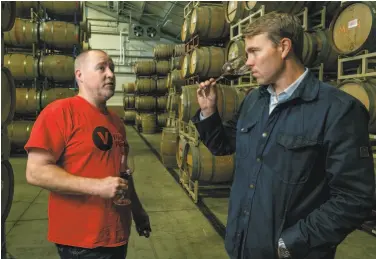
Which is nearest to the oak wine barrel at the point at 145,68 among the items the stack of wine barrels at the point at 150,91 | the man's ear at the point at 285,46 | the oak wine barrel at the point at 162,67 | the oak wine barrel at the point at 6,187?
the stack of wine barrels at the point at 150,91

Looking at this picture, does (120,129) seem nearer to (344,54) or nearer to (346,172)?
(346,172)

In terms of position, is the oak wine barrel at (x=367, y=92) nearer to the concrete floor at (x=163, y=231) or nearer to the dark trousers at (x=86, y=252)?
the concrete floor at (x=163, y=231)

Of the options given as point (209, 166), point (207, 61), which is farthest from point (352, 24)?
point (209, 166)

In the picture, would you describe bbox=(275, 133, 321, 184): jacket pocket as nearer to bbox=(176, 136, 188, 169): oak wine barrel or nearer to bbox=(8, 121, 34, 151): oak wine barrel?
bbox=(176, 136, 188, 169): oak wine barrel

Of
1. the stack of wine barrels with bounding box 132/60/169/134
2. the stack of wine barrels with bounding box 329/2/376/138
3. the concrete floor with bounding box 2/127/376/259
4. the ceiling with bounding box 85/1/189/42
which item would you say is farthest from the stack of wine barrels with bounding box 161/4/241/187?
the ceiling with bounding box 85/1/189/42

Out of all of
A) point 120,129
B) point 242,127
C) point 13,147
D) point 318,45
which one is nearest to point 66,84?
point 13,147

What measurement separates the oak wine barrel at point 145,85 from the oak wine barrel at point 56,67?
621 cm

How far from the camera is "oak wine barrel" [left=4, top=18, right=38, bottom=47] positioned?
8562mm

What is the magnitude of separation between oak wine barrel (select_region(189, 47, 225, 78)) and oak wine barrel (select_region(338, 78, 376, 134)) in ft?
8.86

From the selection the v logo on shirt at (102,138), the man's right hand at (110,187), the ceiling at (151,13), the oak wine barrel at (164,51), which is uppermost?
the ceiling at (151,13)

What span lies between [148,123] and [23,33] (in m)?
7.24

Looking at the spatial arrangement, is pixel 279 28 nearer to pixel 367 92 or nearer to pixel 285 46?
pixel 285 46

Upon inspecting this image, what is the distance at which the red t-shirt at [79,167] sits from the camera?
1811 millimetres

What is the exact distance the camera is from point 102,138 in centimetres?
194
